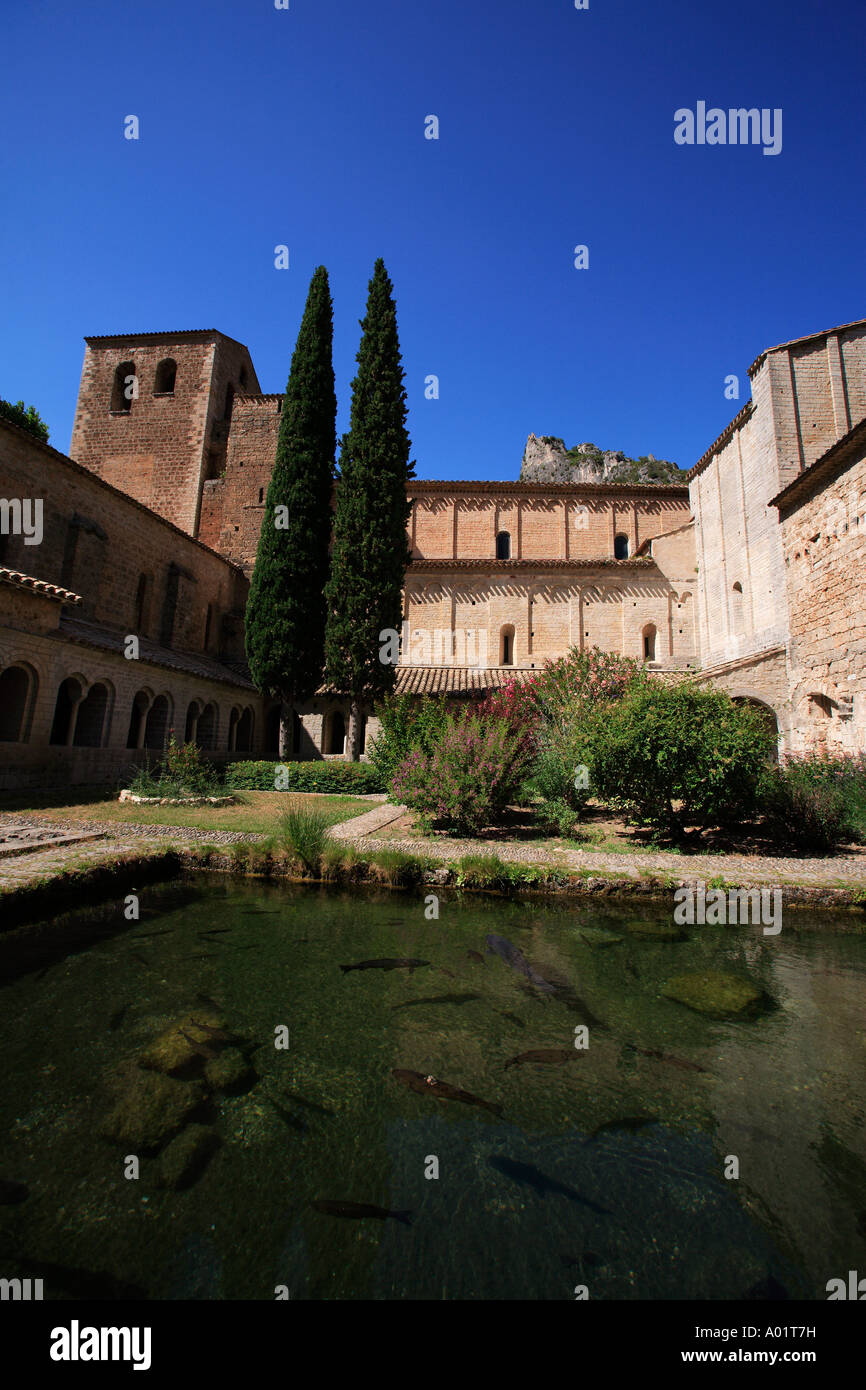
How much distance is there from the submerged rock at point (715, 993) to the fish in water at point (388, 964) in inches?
78.5

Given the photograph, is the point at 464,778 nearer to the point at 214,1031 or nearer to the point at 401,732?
the point at 401,732

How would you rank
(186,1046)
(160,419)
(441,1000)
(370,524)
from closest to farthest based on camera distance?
1. (186,1046)
2. (441,1000)
3. (370,524)
4. (160,419)

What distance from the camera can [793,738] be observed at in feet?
49.0

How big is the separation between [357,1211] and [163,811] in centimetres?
973

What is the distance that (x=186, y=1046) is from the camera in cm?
331

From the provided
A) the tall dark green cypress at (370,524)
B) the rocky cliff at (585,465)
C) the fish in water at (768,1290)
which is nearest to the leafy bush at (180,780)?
the tall dark green cypress at (370,524)

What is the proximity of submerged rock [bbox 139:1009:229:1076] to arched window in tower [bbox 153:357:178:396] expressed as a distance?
3266cm

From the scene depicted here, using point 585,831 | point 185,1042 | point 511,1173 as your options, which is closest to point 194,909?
point 185,1042

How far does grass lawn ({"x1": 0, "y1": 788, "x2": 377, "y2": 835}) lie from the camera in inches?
378

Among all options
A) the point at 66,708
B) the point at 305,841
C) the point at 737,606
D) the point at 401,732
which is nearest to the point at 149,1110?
the point at 305,841

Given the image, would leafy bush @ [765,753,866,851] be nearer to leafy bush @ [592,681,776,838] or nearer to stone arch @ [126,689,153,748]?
leafy bush @ [592,681,776,838]

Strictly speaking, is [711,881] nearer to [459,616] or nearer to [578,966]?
[578,966]

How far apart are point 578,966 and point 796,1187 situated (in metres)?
2.51

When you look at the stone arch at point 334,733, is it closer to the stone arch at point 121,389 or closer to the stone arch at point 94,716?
the stone arch at point 94,716
